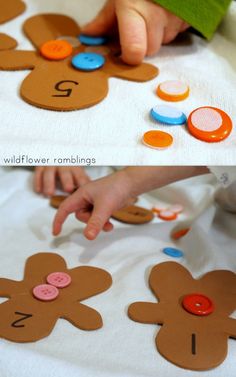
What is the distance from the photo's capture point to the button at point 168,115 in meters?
0.52

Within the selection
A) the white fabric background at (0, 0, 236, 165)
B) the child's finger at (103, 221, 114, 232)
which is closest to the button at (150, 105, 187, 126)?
the white fabric background at (0, 0, 236, 165)

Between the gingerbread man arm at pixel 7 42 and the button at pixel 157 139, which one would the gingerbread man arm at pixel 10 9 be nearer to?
the gingerbread man arm at pixel 7 42

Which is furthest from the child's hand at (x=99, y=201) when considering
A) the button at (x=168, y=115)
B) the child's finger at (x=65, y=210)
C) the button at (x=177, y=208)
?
the button at (x=168, y=115)

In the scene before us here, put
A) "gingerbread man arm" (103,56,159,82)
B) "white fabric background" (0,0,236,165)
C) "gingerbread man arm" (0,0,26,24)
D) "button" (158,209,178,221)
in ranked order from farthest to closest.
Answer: "button" (158,209,178,221) < "gingerbread man arm" (0,0,26,24) < "gingerbread man arm" (103,56,159,82) < "white fabric background" (0,0,236,165)

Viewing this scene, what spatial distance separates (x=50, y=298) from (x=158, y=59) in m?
0.26

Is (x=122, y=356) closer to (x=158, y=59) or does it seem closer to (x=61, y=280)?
(x=61, y=280)

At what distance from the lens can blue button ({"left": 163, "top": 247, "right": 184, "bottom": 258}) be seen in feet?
2.27

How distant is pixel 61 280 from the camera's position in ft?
2.05

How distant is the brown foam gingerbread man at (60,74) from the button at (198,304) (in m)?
0.21

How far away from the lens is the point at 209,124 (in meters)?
0.51

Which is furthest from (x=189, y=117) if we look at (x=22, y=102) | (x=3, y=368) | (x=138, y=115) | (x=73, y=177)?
(x=73, y=177)

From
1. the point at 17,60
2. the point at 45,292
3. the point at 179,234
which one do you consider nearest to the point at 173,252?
the point at 179,234

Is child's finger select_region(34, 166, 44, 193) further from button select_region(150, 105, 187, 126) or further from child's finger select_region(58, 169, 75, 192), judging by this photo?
button select_region(150, 105, 187, 126)

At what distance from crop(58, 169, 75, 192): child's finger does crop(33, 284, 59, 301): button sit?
0.27 meters
